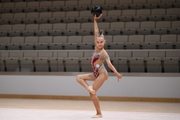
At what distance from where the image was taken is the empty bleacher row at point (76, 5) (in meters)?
9.83

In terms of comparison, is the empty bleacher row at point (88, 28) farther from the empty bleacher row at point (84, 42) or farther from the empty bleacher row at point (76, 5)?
the empty bleacher row at point (76, 5)

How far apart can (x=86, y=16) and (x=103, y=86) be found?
316cm

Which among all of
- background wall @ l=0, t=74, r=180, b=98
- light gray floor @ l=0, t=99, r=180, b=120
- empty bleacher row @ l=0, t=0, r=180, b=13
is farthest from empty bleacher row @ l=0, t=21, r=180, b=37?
light gray floor @ l=0, t=99, r=180, b=120

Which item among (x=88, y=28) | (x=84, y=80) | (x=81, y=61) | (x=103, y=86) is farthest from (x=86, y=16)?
(x=84, y=80)

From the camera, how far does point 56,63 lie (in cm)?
800

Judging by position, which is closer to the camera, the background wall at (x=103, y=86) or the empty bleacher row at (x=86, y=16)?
the background wall at (x=103, y=86)

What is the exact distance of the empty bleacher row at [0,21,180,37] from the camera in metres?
8.77

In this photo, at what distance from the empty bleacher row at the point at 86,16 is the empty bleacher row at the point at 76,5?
41cm

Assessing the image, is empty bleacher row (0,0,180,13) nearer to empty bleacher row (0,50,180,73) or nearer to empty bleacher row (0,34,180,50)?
empty bleacher row (0,34,180,50)

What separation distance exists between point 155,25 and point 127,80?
232 cm

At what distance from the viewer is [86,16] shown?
388 inches

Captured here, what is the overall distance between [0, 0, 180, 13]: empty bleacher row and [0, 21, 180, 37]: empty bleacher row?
1.08m

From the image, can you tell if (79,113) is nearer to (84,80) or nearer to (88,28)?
(84,80)

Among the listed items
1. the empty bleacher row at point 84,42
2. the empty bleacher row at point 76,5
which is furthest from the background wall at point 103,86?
the empty bleacher row at point 76,5
